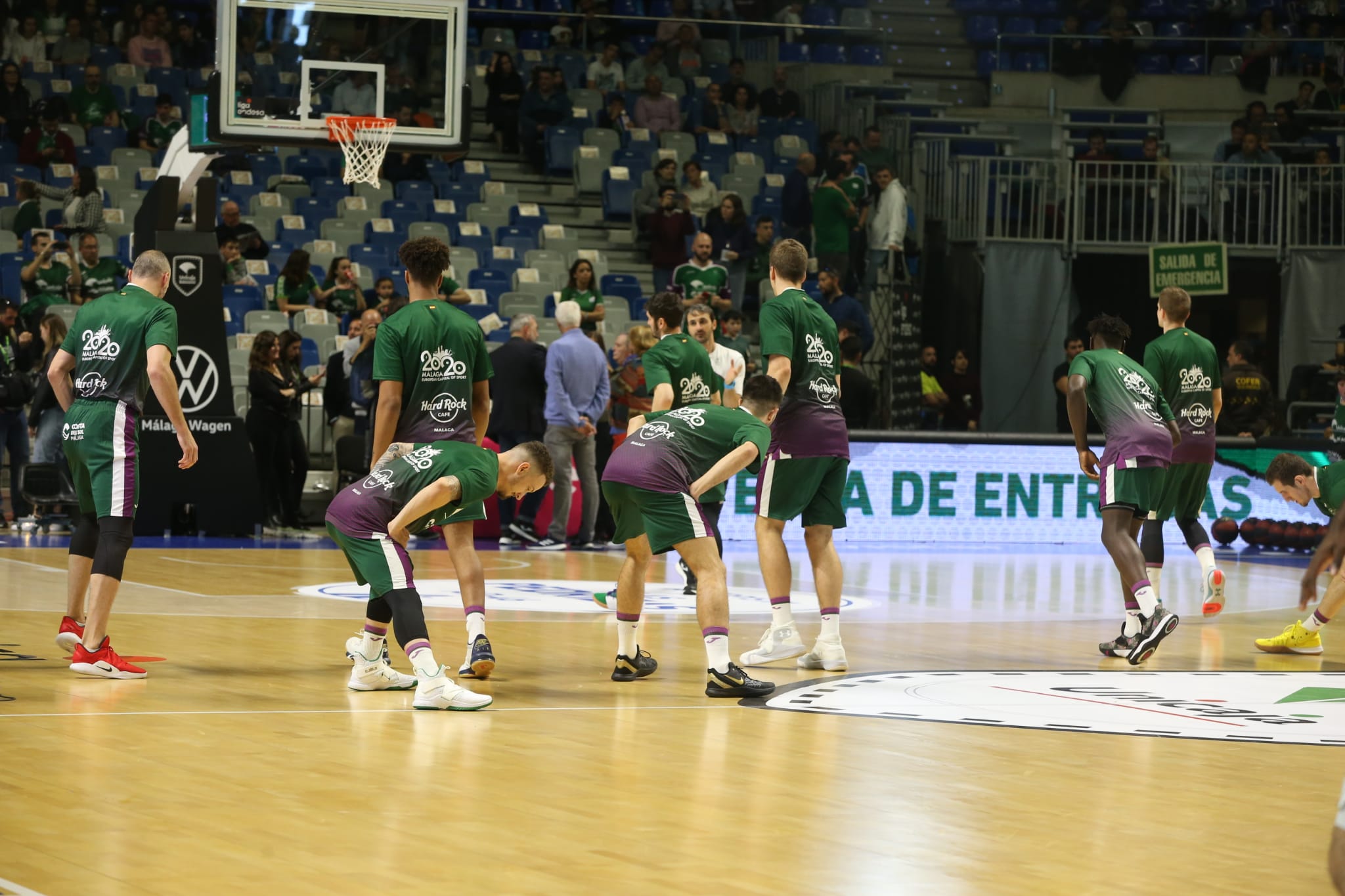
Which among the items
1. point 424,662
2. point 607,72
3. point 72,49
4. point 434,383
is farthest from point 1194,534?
point 72,49

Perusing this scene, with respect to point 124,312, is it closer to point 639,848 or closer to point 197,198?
point 639,848

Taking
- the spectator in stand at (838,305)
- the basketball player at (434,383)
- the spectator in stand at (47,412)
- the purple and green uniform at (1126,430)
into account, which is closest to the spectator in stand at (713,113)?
the spectator in stand at (838,305)

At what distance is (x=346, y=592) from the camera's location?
1211 centimetres

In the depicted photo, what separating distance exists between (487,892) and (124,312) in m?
4.81

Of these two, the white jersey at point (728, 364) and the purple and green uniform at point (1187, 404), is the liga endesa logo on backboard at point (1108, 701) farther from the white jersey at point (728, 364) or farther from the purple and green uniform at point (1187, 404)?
the white jersey at point (728, 364)

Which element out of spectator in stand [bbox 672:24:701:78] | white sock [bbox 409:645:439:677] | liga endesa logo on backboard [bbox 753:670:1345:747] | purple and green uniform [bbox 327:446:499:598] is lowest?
liga endesa logo on backboard [bbox 753:670:1345:747]

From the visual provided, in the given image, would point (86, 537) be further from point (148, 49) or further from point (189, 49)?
point (189, 49)

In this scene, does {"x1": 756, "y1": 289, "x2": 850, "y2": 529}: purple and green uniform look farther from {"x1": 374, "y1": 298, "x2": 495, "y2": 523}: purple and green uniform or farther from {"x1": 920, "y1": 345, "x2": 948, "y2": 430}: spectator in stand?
{"x1": 920, "y1": 345, "x2": 948, "y2": 430}: spectator in stand

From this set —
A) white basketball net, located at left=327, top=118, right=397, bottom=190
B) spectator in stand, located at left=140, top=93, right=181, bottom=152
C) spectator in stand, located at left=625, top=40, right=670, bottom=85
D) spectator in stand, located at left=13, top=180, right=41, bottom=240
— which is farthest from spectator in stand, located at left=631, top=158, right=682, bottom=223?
white basketball net, located at left=327, top=118, right=397, bottom=190

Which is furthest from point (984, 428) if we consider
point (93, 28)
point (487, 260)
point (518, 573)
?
point (93, 28)

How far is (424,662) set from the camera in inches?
294

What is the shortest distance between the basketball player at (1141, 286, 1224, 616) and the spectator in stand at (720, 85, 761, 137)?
12.7 metres

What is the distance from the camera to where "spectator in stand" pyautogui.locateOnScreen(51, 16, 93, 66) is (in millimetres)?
21875

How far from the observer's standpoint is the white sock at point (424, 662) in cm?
746
